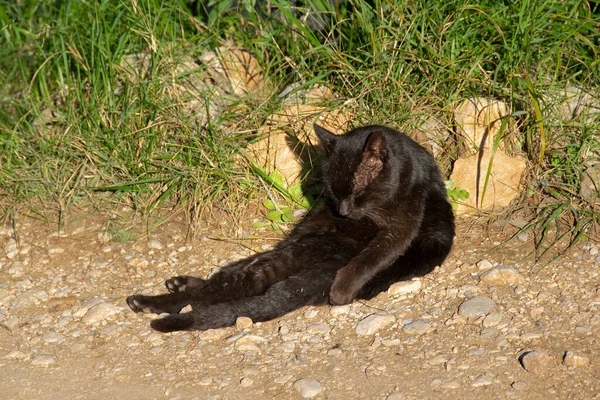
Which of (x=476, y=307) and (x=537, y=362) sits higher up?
(x=537, y=362)

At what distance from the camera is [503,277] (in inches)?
144

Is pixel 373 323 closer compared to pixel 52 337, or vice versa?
pixel 373 323

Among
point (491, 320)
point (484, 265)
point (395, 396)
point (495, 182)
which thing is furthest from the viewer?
point (495, 182)

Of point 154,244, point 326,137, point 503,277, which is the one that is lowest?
point 154,244

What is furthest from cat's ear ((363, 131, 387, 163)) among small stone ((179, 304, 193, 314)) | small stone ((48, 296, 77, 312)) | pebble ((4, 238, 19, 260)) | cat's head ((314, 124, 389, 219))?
pebble ((4, 238, 19, 260))

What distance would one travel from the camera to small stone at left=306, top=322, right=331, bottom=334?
3.43m

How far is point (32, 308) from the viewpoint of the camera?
3.90m

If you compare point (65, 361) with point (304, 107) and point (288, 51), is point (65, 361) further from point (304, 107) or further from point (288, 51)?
point (288, 51)

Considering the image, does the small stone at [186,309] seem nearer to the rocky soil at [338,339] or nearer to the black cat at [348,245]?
the black cat at [348,245]

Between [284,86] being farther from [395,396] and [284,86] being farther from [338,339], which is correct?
[395,396]

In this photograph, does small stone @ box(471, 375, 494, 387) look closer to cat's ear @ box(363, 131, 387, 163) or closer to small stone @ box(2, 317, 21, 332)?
cat's ear @ box(363, 131, 387, 163)

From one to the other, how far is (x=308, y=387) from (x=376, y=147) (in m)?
1.43

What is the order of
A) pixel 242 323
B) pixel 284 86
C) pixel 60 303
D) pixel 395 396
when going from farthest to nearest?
pixel 284 86 → pixel 60 303 → pixel 242 323 → pixel 395 396

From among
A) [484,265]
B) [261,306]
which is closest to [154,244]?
[261,306]
